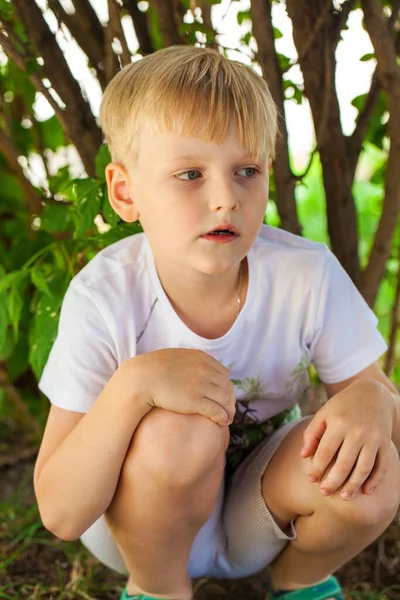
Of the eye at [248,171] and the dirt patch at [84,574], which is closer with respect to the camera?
the eye at [248,171]

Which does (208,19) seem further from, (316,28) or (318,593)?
(318,593)

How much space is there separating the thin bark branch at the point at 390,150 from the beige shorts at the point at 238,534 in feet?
1.43

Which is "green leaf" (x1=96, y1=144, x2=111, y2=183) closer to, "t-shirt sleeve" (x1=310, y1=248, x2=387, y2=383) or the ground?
"t-shirt sleeve" (x1=310, y1=248, x2=387, y2=383)

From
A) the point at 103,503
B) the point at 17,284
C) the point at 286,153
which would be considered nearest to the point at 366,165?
the point at 286,153

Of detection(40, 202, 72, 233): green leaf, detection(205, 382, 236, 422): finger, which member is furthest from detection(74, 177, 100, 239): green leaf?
detection(205, 382, 236, 422): finger

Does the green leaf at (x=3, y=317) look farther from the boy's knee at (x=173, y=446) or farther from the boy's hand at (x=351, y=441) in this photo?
the boy's hand at (x=351, y=441)

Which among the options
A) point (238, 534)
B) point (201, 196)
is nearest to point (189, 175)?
point (201, 196)

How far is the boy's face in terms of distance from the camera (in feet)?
4.11

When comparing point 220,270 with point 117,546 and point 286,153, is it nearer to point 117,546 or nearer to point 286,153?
point 286,153

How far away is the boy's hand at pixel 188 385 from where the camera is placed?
47.9 inches

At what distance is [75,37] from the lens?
5.62 ft

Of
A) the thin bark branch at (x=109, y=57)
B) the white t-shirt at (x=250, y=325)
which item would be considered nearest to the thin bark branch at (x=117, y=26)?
the thin bark branch at (x=109, y=57)

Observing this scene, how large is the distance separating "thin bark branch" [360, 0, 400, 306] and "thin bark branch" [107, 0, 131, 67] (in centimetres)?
45

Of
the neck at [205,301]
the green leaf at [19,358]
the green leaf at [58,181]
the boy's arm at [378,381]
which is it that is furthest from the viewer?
the green leaf at [19,358]
